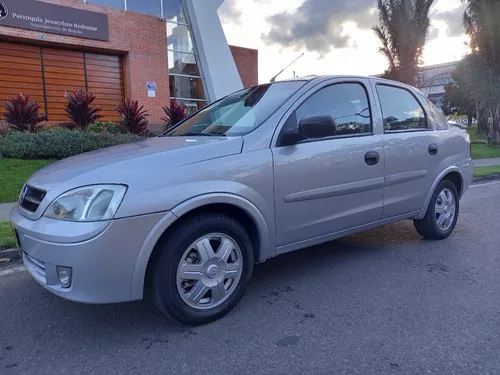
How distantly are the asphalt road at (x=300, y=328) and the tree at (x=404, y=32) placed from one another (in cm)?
2120

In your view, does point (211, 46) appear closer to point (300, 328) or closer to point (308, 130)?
point (308, 130)

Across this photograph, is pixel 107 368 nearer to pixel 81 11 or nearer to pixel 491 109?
pixel 81 11

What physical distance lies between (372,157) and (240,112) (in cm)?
127

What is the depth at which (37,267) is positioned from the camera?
2611 millimetres

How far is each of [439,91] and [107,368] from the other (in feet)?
242

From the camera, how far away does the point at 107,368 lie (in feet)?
7.47

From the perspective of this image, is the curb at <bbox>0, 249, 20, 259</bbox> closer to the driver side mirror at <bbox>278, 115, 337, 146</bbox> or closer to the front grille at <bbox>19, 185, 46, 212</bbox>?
the front grille at <bbox>19, 185, 46, 212</bbox>

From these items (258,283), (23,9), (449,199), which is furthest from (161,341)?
(23,9)

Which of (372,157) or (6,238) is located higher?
(372,157)

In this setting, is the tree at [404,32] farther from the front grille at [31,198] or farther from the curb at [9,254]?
the front grille at [31,198]

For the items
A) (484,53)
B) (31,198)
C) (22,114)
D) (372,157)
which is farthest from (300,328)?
(484,53)

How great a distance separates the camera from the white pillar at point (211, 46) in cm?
1677

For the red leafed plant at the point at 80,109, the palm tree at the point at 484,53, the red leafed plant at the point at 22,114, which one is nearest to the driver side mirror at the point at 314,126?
the red leafed plant at the point at 80,109

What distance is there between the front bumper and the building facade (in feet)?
41.5
